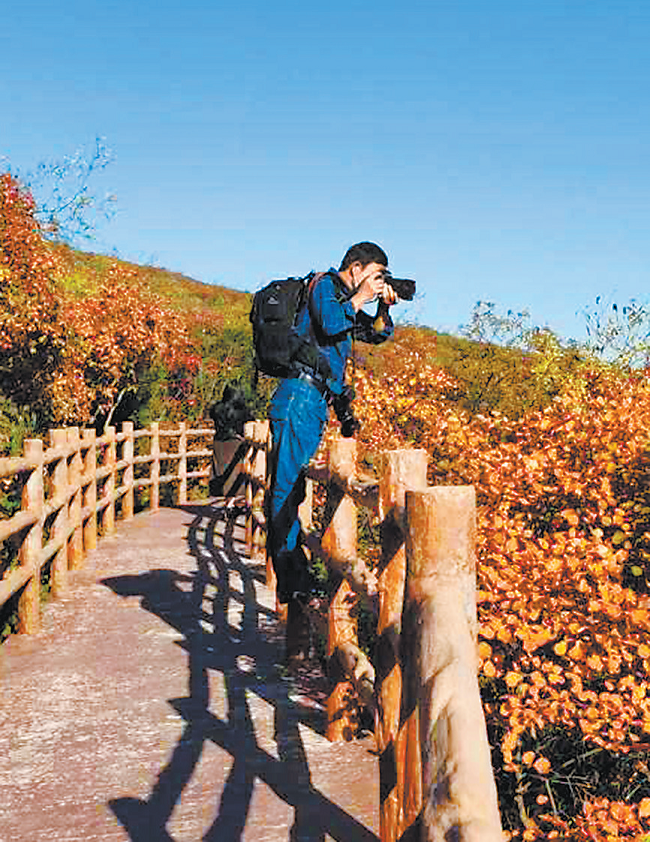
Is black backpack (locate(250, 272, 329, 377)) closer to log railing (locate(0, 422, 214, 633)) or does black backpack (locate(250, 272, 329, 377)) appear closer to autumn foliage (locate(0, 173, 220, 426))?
log railing (locate(0, 422, 214, 633))

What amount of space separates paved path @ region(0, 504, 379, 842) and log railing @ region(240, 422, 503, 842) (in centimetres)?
44

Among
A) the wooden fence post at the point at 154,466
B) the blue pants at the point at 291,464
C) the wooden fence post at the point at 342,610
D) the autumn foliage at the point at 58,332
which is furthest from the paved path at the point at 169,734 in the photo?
the wooden fence post at the point at 154,466

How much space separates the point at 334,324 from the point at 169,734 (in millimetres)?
2141

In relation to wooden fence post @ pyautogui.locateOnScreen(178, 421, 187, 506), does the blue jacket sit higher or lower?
higher

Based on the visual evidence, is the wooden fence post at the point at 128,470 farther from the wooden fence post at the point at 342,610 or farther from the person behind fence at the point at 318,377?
the wooden fence post at the point at 342,610

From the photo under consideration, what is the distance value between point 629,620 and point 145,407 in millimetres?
14856

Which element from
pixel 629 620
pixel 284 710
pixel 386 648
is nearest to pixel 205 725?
pixel 284 710

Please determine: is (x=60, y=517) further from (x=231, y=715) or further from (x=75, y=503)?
(x=231, y=715)

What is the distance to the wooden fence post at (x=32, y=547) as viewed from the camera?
23.7 feet

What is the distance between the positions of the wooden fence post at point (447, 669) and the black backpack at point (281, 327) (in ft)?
9.29

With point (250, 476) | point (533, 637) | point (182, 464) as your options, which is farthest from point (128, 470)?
point (533, 637)

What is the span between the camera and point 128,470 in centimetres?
1423

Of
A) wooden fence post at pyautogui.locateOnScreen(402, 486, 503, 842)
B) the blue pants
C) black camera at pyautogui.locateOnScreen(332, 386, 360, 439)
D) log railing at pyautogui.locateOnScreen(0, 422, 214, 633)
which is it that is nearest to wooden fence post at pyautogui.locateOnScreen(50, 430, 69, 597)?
log railing at pyautogui.locateOnScreen(0, 422, 214, 633)

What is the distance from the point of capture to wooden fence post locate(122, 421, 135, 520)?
14.1m
